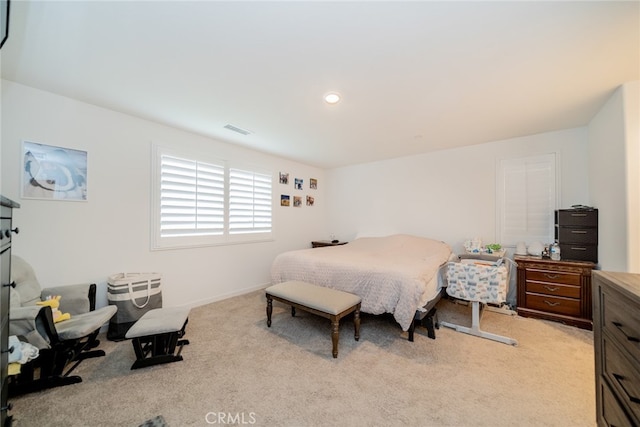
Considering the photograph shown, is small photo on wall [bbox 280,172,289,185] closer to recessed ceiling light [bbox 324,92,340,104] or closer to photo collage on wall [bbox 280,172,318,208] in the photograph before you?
photo collage on wall [bbox 280,172,318,208]

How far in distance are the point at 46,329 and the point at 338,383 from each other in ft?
6.88

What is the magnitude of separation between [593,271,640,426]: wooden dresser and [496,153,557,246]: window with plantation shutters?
9.19 feet

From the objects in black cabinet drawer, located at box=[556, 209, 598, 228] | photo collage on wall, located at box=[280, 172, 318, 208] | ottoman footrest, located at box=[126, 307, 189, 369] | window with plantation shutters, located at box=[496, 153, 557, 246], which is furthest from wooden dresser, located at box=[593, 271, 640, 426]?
photo collage on wall, located at box=[280, 172, 318, 208]

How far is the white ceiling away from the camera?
56.2 inches

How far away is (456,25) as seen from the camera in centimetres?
149

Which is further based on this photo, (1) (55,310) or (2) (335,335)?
(2) (335,335)

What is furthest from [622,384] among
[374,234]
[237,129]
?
[374,234]

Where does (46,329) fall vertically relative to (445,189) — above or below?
below

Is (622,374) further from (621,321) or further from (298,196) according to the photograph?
(298,196)

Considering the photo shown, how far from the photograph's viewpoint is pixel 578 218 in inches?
112

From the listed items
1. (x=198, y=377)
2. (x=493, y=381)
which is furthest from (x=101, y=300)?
(x=493, y=381)

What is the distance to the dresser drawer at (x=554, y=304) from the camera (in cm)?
280

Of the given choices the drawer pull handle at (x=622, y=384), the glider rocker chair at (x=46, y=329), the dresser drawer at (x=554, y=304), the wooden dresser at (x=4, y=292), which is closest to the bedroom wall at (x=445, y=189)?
the dresser drawer at (x=554, y=304)

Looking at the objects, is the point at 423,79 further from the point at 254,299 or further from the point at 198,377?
the point at 254,299
